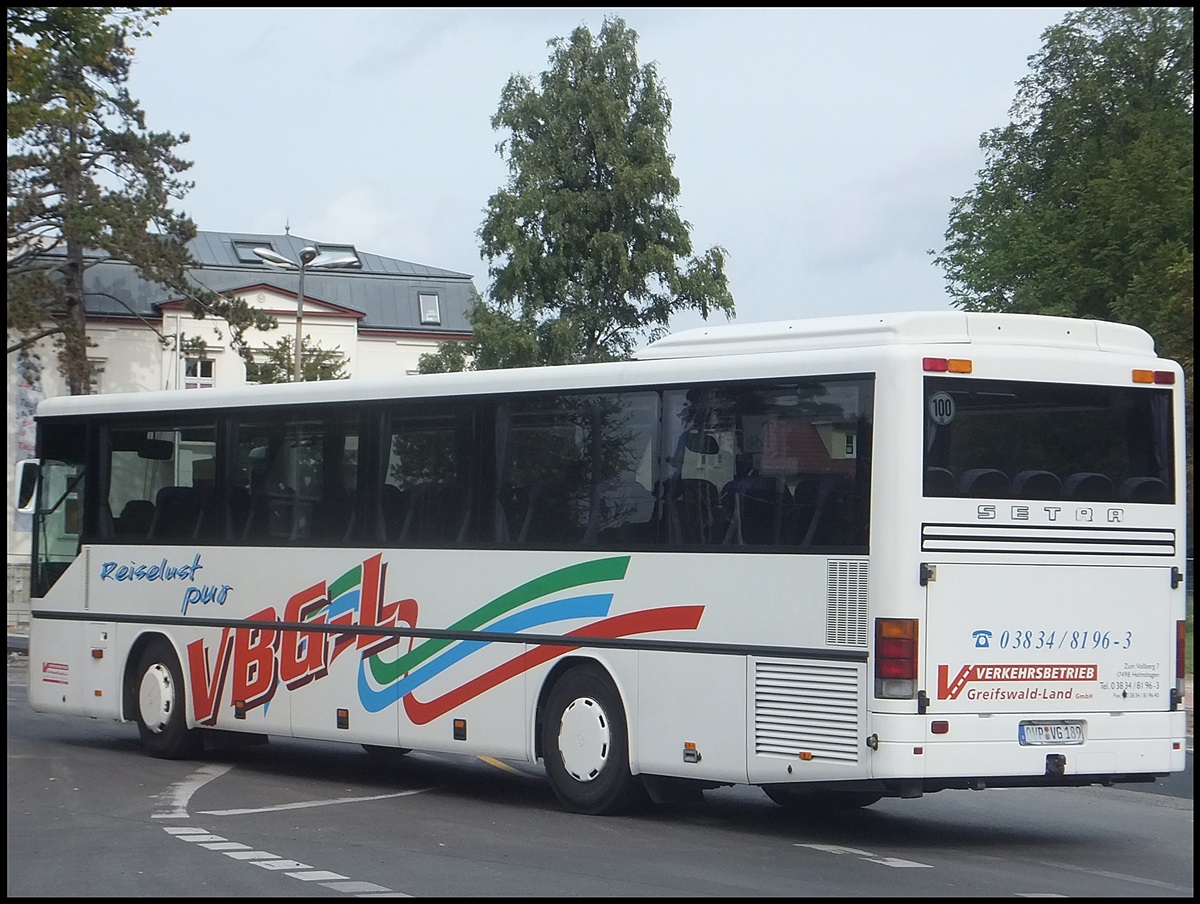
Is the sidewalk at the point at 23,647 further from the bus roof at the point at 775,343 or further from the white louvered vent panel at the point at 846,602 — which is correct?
the white louvered vent panel at the point at 846,602

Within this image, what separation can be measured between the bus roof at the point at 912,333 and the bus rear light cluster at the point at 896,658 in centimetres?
176

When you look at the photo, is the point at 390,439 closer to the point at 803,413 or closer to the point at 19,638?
the point at 803,413


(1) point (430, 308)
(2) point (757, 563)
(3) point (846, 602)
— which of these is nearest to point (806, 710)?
(3) point (846, 602)

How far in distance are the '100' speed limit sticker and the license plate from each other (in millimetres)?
1925

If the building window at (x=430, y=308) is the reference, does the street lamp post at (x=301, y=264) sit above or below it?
below

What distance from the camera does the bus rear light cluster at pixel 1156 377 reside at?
491 inches

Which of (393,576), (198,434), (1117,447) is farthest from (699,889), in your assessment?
(198,434)

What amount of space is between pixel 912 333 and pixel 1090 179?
50.8 meters

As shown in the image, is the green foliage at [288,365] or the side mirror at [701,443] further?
the green foliage at [288,365]

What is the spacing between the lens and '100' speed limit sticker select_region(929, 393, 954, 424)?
38.6 ft

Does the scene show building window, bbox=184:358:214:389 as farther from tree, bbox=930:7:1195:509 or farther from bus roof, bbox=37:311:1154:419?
bus roof, bbox=37:311:1154:419

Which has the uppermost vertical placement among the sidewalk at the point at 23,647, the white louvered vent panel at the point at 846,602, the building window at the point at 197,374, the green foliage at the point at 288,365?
the building window at the point at 197,374

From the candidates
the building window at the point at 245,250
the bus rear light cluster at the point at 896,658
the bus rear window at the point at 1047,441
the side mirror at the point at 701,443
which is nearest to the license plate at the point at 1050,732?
A: the bus rear light cluster at the point at 896,658

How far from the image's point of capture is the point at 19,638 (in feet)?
131
